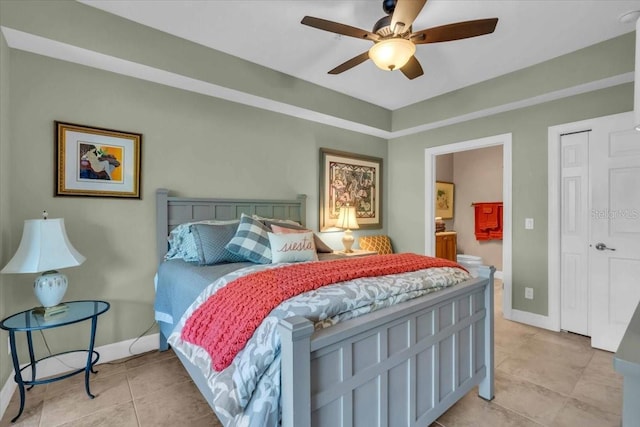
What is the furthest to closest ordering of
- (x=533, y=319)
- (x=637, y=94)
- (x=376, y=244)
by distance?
(x=376, y=244), (x=533, y=319), (x=637, y=94)

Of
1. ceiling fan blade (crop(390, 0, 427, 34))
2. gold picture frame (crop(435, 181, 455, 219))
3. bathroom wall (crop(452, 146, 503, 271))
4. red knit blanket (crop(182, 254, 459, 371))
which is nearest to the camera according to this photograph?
red knit blanket (crop(182, 254, 459, 371))

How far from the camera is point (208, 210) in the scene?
2.93m

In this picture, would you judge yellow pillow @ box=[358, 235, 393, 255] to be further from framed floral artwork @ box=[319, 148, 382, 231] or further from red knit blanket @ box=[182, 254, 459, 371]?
red knit blanket @ box=[182, 254, 459, 371]

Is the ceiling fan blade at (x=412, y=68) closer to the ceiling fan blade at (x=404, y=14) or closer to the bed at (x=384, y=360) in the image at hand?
the ceiling fan blade at (x=404, y=14)

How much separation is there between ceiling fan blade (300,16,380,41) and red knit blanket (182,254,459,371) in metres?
1.45

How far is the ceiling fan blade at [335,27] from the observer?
185 cm

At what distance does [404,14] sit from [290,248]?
171 centimetres

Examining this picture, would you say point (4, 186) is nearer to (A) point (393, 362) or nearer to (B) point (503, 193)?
(A) point (393, 362)

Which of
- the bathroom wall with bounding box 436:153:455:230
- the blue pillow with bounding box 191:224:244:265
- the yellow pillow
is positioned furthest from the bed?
the bathroom wall with bounding box 436:153:455:230

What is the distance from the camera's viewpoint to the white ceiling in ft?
7.11

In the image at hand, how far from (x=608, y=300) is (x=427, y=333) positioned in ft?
7.47

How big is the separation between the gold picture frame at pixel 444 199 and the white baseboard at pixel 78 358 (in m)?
4.96

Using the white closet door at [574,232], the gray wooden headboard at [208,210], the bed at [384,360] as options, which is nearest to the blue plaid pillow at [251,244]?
the bed at [384,360]

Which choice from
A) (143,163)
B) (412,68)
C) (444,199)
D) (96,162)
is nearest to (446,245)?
(444,199)
